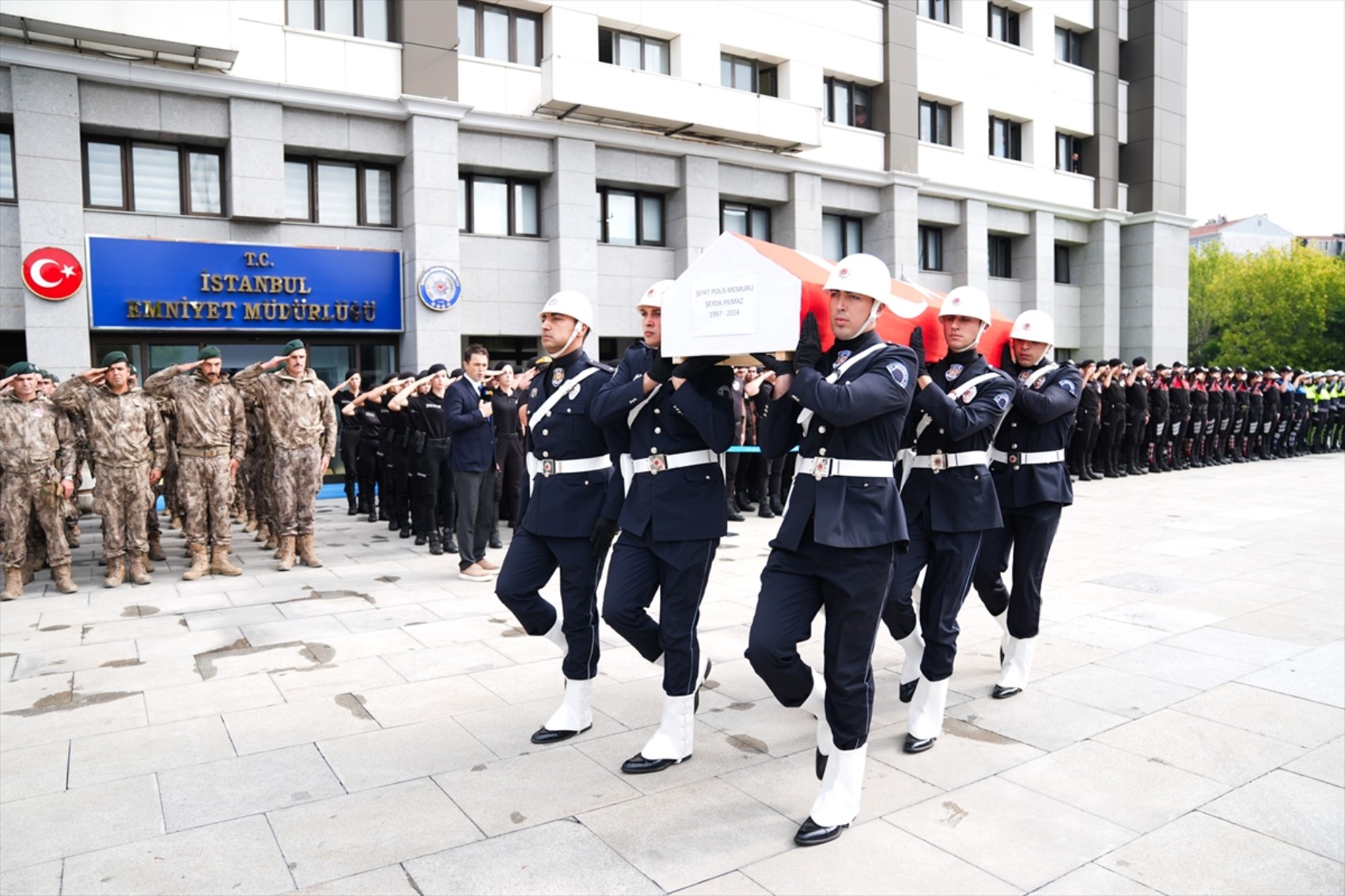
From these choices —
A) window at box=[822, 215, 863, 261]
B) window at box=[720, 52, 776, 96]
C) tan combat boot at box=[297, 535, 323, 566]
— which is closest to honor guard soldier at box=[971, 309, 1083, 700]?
tan combat boot at box=[297, 535, 323, 566]

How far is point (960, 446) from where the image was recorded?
518cm

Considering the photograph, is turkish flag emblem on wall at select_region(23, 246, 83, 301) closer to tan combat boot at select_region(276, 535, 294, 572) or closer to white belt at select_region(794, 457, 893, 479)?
tan combat boot at select_region(276, 535, 294, 572)

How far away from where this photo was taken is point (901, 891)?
3475 mm

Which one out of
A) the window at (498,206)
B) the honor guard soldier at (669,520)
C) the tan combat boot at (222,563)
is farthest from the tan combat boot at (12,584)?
the window at (498,206)

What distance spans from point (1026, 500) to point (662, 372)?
2494 millimetres

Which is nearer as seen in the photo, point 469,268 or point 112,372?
point 112,372

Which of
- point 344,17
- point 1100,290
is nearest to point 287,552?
point 344,17

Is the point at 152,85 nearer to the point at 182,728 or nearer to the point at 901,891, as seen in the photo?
the point at 182,728

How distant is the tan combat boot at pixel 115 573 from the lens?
9336mm

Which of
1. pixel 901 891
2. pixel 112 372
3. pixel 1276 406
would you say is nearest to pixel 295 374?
pixel 112 372

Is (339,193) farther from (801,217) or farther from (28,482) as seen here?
(801,217)

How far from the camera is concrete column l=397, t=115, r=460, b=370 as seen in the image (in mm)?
17359

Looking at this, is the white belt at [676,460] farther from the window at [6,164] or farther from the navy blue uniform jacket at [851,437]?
the window at [6,164]

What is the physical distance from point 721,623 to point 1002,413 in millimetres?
3253
